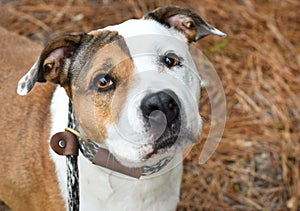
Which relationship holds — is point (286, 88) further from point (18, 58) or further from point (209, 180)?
point (18, 58)

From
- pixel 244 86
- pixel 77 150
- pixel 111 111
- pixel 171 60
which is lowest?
pixel 244 86

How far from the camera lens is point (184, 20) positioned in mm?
3143

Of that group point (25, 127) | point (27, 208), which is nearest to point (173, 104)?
point (25, 127)

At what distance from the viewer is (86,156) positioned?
2.91 meters

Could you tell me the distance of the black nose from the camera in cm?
247

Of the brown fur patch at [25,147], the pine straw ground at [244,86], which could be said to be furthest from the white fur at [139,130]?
the pine straw ground at [244,86]

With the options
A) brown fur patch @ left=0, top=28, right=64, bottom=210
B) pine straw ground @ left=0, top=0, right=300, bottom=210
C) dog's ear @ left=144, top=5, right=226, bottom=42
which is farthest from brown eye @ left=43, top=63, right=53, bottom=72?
pine straw ground @ left=0, top=0, right=300, bottom=210

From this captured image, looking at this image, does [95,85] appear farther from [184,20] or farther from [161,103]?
[184,20]

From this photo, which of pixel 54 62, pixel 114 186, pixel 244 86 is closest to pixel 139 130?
pixel 114 186

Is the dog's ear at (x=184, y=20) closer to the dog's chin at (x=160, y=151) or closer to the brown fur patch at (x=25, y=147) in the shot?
the dog's chin at (x=160, y=151)

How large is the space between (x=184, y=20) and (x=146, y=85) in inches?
29.5

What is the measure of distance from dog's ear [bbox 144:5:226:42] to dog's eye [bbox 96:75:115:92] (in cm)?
56

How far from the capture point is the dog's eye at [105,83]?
8.93ft

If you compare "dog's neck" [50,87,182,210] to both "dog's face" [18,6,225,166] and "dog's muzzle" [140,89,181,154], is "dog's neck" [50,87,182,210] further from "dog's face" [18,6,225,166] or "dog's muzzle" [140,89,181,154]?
"dog's muzzle" [140,89,181,154]
